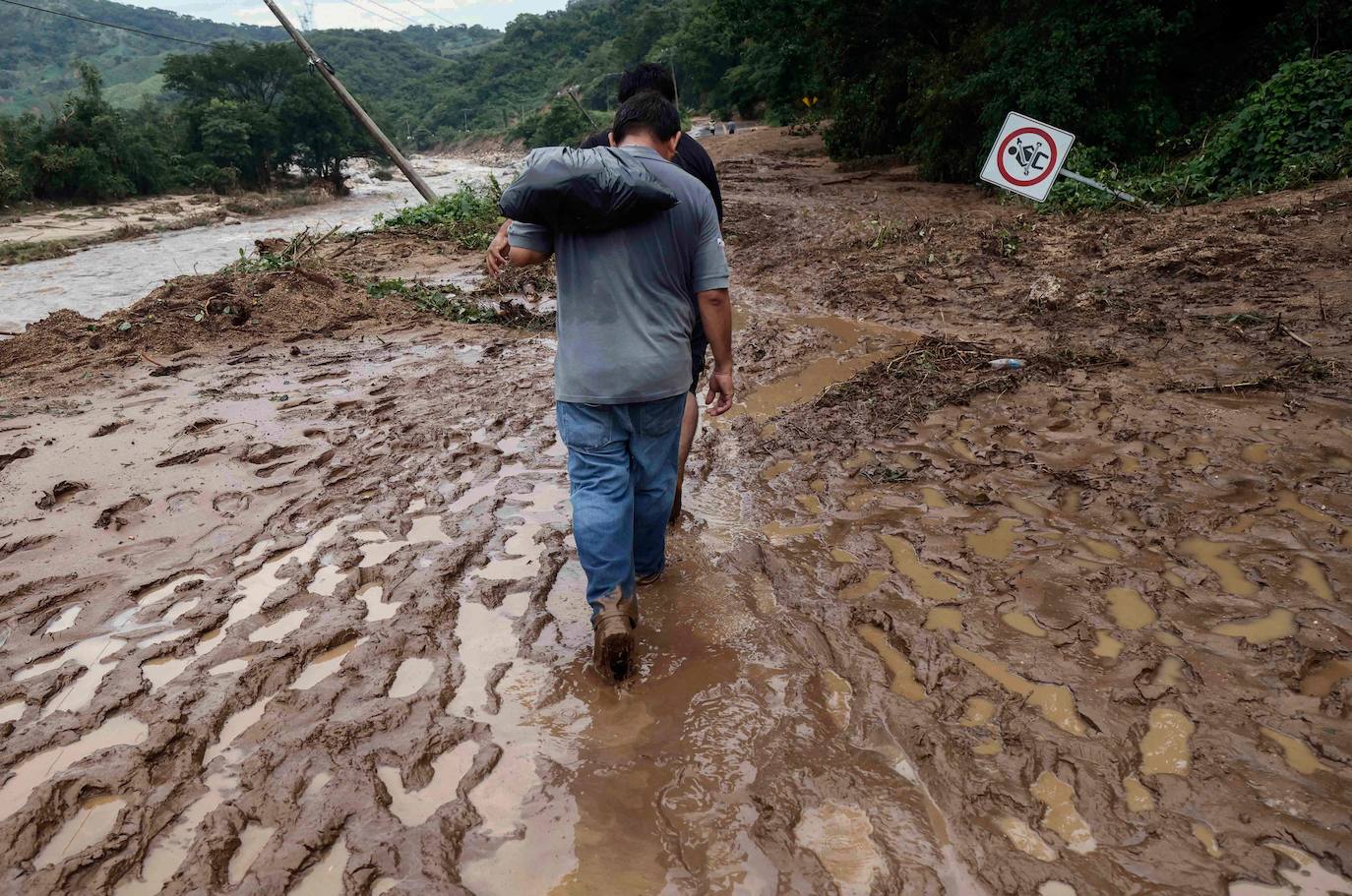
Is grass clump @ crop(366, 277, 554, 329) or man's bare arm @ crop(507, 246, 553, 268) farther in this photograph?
grass clump @ crop(366, 277, 554, 329)

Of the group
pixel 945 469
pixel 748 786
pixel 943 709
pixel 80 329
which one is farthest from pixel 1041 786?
pixel 80 329

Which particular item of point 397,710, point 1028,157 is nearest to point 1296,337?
point 1028,157

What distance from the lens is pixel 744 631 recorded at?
274 centimetres

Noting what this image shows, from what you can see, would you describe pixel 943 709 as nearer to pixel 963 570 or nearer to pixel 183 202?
pixel 963 570

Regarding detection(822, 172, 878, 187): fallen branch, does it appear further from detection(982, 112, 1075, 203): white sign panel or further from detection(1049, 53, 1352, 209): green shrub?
detection(982, 112, 1075, 203): white sign panel

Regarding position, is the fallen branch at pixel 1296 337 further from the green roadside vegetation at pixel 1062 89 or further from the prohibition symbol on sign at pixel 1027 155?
the green roadside vegetation at pixel 1062 89

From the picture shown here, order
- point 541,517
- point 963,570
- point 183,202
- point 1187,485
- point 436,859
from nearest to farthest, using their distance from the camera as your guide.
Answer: point 436,859
point 963,570
point 1187,485
point 541,517
point 183,202

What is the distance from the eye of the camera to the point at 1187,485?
11.2 feet

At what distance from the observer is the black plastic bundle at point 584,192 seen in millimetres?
2160

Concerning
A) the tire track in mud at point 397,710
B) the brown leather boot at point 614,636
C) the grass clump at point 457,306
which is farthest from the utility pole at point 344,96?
the brown leather boot at point 614,636

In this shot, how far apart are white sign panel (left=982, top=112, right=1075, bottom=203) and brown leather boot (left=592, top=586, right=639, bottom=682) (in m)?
7.19

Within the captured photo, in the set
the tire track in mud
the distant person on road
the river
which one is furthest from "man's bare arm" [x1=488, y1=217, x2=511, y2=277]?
the river

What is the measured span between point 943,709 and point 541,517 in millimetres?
2064

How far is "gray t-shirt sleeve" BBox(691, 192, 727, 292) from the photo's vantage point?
248cm
